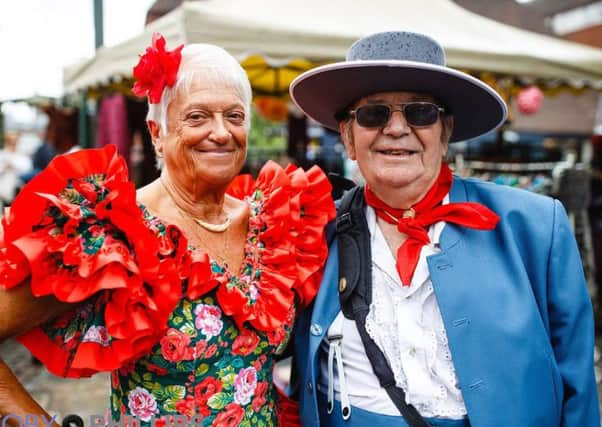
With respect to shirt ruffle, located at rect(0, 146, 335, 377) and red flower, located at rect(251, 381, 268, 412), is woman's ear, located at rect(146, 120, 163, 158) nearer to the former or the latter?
→ shirt ruffle, located at rect(0, 146, 335, 377)

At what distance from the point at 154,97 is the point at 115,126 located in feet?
16.1

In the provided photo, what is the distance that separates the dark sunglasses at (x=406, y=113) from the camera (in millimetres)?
1888

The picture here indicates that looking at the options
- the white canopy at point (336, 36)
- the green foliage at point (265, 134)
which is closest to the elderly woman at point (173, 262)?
the white canopy at point (336, 36)

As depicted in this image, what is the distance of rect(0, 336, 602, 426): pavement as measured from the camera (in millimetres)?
4107

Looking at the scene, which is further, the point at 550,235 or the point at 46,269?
the point at 550,235

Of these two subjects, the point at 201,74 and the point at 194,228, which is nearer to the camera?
the point at 201,74

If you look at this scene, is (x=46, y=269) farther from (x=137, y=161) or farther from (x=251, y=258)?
(x=137, y=161)

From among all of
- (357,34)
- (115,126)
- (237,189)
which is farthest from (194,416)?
(115,126)

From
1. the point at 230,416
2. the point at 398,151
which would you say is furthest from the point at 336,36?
the point at 230,416

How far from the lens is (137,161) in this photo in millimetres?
6559

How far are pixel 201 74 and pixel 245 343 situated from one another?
2.95ft

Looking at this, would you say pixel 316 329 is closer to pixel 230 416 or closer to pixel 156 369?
pixel 230 416

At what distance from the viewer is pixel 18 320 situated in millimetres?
1453

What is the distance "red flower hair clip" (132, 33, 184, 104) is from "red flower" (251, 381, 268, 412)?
103cm
